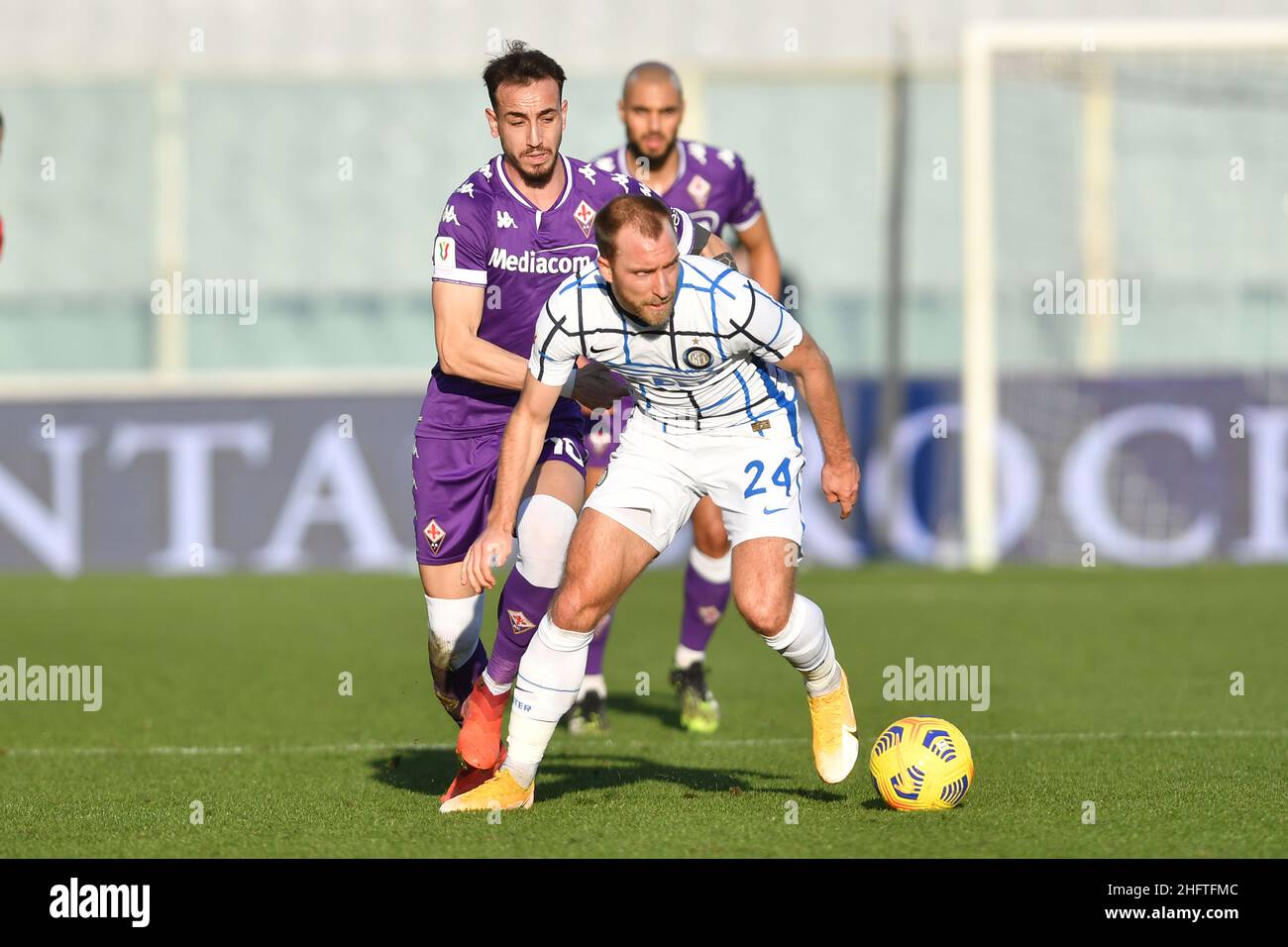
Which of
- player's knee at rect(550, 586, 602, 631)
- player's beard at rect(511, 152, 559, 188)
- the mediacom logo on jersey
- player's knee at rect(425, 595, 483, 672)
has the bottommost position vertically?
player's knee at rect(425, 595, 483, 672)

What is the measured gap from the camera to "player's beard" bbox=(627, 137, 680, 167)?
8727mm

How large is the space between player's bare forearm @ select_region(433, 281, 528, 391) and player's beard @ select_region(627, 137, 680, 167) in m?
2.26

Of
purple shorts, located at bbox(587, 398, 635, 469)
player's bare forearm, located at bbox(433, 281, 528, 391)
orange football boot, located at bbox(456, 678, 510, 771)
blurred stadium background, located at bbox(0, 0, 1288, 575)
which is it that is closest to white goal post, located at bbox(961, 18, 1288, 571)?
blurred stadium background, located at bbox(0, 0, 1288, 575)

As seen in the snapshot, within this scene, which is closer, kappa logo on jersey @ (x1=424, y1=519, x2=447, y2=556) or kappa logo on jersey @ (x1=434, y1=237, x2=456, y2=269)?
kappa logo on jersey @ (x1=434, y1=237, x2=456, y2=269)

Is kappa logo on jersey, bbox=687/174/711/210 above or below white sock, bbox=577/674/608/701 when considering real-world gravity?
above

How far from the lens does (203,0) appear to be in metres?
19.9

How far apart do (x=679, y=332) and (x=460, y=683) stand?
179 centimetres

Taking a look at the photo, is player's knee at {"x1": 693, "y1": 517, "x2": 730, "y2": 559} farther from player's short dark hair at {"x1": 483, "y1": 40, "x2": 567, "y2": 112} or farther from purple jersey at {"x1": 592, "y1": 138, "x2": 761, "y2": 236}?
player's short dark hair at {"x1": 483, "y1": 40, "x2": 567, "y2": 112}

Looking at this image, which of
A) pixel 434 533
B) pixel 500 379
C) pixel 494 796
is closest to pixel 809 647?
pixel 494 796

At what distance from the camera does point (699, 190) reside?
8914mm

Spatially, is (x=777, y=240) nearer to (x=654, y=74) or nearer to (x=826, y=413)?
(x=654, y=74)

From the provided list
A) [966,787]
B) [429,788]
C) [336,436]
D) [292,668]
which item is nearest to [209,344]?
[336,436]

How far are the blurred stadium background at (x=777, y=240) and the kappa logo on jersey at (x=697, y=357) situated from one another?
9.51 m
